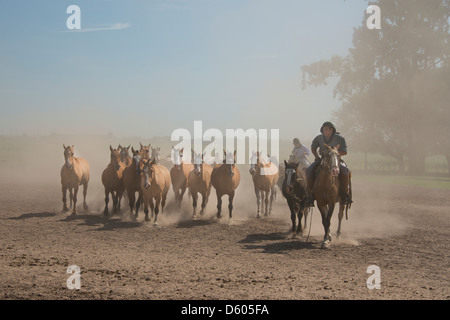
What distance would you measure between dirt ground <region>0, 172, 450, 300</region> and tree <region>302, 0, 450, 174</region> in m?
30.6

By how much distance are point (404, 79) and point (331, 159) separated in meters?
38.8

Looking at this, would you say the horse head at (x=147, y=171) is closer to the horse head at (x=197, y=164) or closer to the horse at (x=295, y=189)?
the horse head at (x=197, y=164)

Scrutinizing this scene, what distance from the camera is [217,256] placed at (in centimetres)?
989

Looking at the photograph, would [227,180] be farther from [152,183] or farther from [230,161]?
[152,183]

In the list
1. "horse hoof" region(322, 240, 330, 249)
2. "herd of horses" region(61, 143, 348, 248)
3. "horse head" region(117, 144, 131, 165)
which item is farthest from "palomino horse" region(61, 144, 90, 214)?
"horse hoof" region(322, 240, 330, 249)

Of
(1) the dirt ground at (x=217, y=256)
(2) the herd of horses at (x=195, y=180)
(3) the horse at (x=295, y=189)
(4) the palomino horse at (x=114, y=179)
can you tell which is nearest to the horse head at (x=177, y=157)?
(2) the herd of horses at (x=195, y=180)

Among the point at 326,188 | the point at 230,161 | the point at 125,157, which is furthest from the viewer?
the point at 125,157

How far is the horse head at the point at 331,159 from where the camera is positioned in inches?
398

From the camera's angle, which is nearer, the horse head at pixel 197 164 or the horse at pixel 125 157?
the horse head at pixel 197 164

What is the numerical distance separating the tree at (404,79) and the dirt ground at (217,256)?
30.6m

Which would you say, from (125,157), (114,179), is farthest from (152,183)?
(125,157)

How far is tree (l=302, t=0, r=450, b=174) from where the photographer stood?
43094mm

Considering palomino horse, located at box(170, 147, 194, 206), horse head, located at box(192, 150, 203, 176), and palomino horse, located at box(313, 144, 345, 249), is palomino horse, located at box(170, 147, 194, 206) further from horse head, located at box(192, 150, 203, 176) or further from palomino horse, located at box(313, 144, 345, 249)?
palomino horse, located at box(313, 144, 345, 249)
